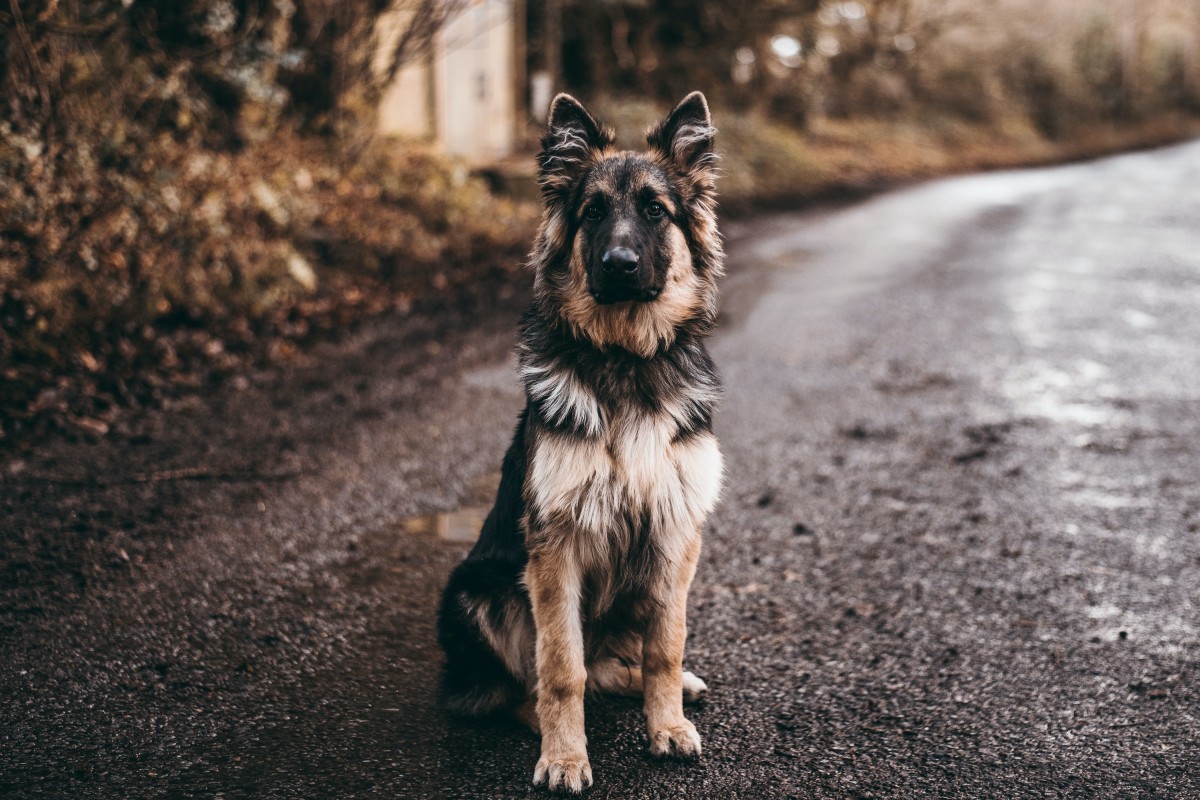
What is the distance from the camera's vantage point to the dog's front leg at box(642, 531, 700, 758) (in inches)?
142

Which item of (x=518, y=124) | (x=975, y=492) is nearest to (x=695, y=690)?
(x=975, y=492)

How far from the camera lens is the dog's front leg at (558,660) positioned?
3.47 metres

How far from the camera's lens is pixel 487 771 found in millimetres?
3508

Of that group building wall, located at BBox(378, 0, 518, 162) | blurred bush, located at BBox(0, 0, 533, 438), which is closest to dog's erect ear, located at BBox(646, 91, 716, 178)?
blurred bush, located at BBox(0, 0, 533, 438)

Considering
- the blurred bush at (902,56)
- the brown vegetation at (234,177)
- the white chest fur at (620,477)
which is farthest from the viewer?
the blurred bush at (902,56)

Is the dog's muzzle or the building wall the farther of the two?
the building wall

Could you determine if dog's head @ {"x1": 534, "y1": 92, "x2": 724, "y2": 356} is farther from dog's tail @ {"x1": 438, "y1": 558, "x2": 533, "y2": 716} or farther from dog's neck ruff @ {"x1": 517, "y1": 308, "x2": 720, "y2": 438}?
dog's tail @ {"x1": 438, "y1": 558, "x2": 533, "y2": 716}

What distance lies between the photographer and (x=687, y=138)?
→ 403 centimetres

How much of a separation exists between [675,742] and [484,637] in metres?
0.80

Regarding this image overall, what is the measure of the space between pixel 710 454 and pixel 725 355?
541 centimetres

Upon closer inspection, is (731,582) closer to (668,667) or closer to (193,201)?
(668,667)

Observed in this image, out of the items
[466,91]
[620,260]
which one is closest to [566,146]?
[620,260]

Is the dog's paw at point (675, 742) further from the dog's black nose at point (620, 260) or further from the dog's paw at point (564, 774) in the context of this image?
the dog's black nose at point (620, 260)

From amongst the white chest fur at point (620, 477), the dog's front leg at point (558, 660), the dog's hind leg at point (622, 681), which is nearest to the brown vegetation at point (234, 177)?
the white chest fur at point (620, 477)
